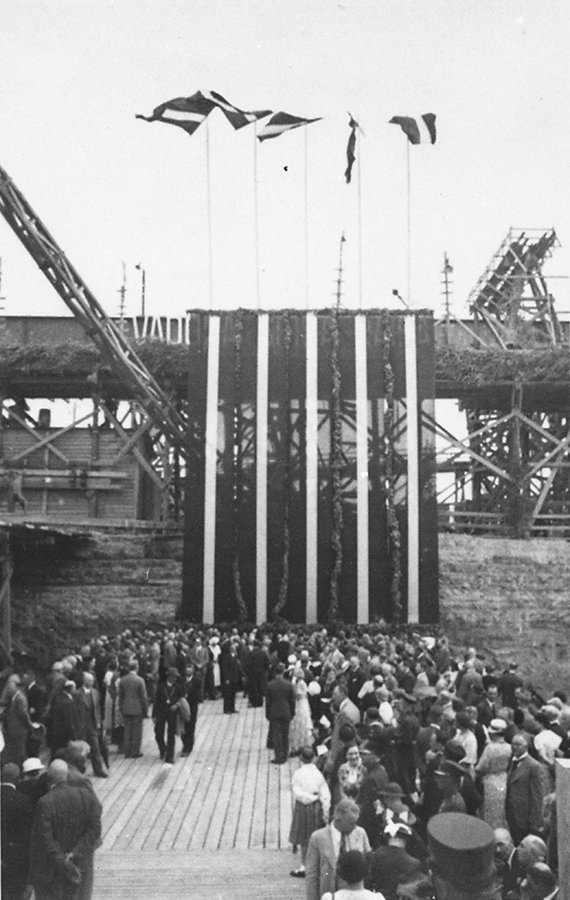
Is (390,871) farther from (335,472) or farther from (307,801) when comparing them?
(335,472)

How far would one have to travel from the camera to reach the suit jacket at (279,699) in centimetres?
1346

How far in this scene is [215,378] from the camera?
27.3 meters

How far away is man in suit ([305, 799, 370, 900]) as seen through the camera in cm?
683

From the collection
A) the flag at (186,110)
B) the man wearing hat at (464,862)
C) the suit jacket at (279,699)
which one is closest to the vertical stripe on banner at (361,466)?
the flag at (186,110)

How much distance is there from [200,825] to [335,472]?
16.6 m

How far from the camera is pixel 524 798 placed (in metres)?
8.32

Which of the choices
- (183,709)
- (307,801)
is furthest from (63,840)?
(183,709)

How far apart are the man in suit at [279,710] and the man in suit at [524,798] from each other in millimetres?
5400

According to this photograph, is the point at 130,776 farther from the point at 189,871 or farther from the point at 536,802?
the point at 536,802

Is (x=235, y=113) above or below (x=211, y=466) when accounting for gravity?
above

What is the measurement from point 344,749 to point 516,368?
73.0 feet

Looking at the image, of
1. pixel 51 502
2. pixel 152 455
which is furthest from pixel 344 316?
pixel 51 502

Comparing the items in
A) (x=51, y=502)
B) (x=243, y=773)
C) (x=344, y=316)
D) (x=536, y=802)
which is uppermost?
(x=344, y=316)

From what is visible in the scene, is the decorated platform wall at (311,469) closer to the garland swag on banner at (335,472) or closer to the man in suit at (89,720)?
the garland swag on banner at (335,472)
